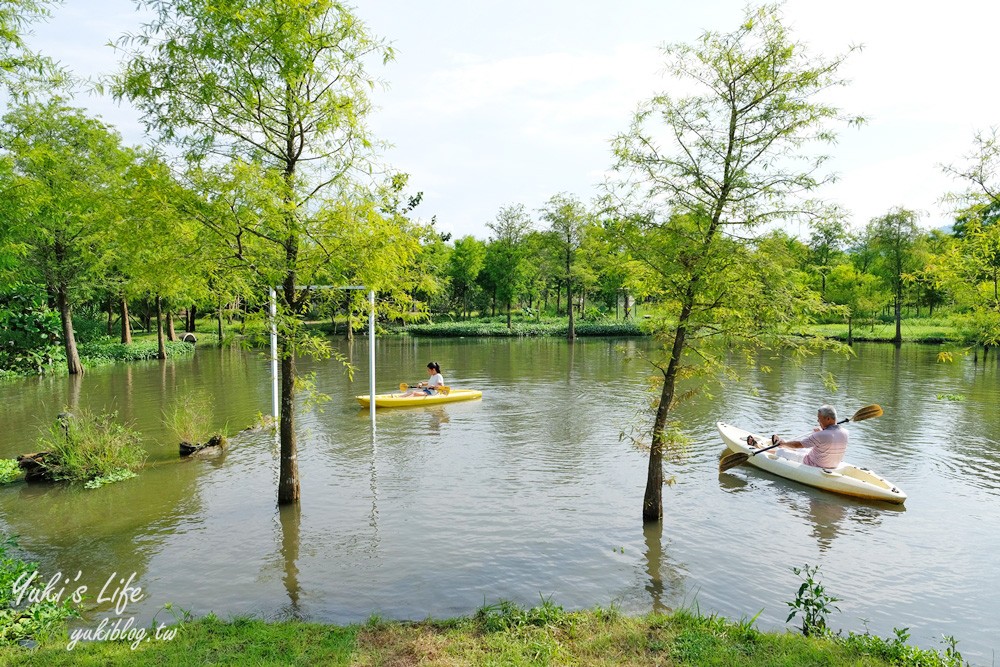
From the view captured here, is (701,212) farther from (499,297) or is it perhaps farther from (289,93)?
(499,297)

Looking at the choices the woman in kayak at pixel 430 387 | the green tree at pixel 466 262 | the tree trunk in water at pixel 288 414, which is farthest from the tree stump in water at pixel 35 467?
the green tree at pixel 466 262

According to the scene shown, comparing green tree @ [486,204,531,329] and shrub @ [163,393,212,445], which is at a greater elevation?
green tree @ [486,204,531,329]

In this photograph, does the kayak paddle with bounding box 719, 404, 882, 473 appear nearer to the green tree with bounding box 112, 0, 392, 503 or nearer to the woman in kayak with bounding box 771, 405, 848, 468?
the woman in kayak with bounding box 771, 405, 848, 468

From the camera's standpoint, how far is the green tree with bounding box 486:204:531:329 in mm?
56219

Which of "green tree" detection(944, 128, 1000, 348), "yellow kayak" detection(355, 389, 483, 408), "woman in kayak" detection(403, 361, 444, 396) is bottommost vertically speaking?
"yellow kayak" detection(355, 389, 483, 408)

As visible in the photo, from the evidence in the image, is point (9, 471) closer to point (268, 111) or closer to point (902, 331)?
point (268, 111)

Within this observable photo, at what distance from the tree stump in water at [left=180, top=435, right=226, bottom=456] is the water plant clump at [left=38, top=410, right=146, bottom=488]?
114cm

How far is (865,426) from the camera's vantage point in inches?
637

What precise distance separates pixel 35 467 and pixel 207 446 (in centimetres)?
302

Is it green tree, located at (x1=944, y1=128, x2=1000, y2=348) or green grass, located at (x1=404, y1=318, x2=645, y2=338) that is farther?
green grass, located at (x1=404, y1=318, x2=645, y2=338)

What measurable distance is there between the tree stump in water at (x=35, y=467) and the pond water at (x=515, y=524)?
0.30 metres

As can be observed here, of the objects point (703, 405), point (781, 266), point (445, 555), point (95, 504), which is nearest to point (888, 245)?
point (703, 405)

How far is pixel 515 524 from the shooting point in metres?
9.35

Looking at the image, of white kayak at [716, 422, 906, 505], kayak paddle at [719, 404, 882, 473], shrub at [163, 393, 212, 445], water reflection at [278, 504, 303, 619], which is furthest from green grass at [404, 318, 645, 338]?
water reflection at [278, 504, 303, 619]
